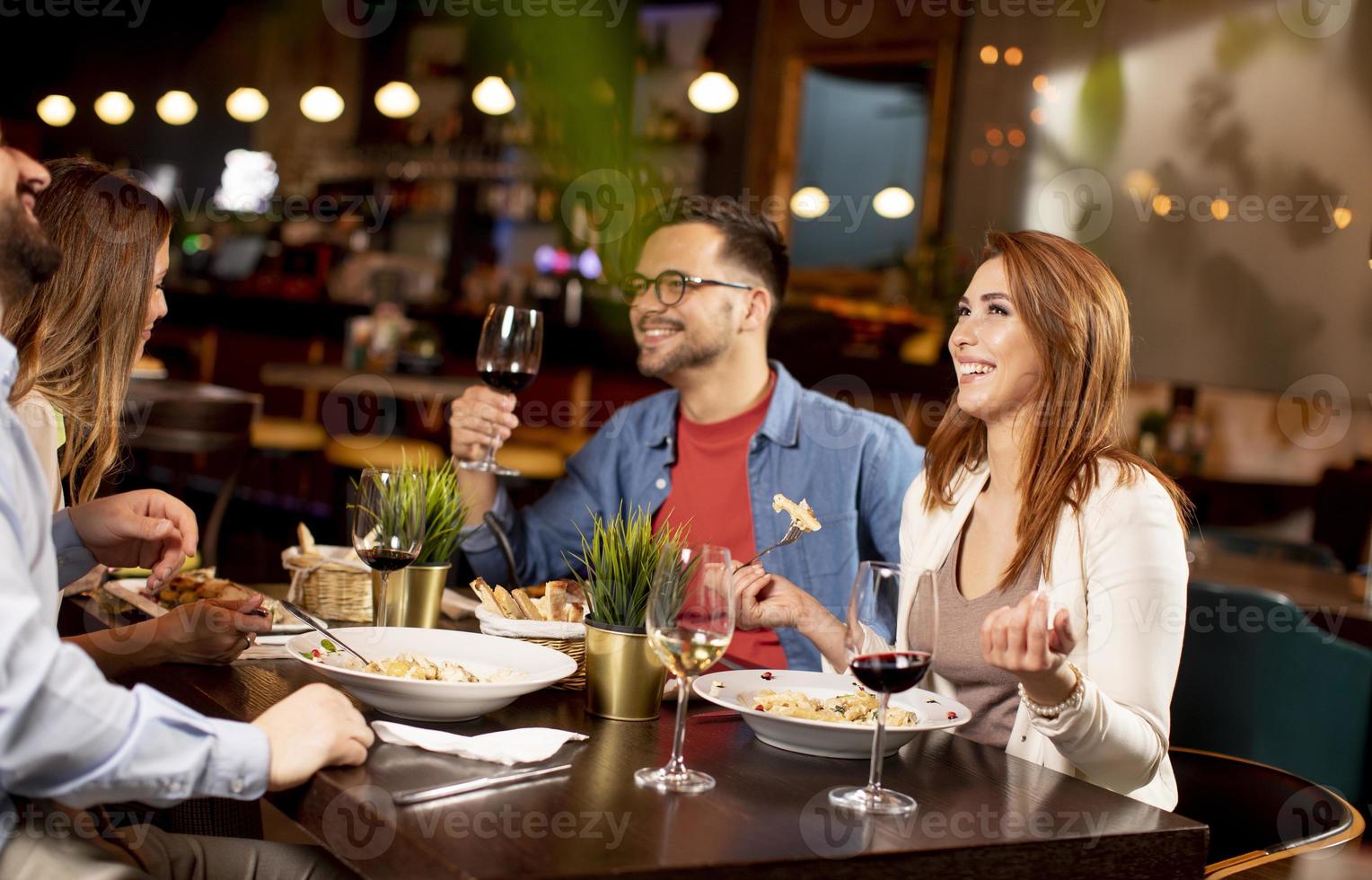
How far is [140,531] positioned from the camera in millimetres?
1662

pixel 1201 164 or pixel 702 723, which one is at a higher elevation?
pixel 1201 164

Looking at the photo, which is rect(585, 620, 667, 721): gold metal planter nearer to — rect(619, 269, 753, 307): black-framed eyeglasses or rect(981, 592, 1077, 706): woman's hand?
rect(981, 592, 1077, 706): woman's hand

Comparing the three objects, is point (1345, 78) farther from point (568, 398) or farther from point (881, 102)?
point (568, 398)

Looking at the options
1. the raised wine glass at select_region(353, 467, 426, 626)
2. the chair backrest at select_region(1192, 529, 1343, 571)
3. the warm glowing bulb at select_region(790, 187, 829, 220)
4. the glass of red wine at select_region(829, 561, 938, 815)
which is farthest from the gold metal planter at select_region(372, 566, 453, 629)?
the warm glowing bulb at select_region(790, 187, 829, 220)

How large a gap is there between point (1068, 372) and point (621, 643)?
0.84 metres

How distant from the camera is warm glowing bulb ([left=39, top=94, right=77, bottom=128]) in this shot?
1002 cm

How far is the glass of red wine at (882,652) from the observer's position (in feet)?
4.11

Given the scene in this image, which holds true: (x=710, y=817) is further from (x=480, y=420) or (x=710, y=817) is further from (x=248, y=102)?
(x=248, y=102)

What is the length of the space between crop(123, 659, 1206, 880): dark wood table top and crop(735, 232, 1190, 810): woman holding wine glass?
19 cm

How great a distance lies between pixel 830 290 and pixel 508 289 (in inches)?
75.0

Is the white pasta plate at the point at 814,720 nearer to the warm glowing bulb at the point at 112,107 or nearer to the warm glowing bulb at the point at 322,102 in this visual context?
Answer: the warm glowing bulb at the point at 322,102

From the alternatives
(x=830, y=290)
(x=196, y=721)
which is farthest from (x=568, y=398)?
(x=196, y=721)

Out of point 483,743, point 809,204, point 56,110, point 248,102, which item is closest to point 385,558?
point 483,743

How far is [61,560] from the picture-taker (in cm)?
170
